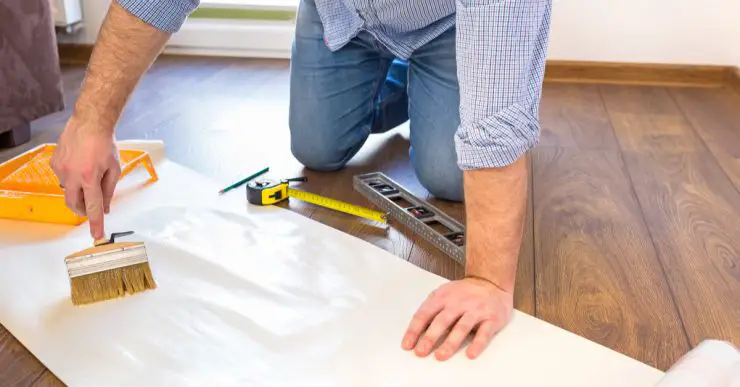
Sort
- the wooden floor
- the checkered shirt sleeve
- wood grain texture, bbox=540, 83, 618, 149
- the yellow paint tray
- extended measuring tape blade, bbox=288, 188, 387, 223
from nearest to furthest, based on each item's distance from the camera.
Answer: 1. the checkered shirt sleeve
2. the wooden floor
3. the yellow paint tray
4. extended measuring tape blade, bbox=288, 188, 387, 223
5. wood grain texture, bbox=540, 83, 618, 149

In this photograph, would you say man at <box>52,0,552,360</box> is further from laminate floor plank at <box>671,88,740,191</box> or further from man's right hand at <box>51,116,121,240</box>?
laminate floor plank at <box>671,88,740,191</box>

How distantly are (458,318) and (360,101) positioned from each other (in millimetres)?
842

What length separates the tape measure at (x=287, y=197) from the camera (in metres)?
1.41

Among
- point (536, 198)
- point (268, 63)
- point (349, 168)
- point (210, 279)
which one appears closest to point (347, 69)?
point (349, 168)

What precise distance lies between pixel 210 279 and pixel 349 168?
65cm

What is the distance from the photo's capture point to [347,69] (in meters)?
1.66

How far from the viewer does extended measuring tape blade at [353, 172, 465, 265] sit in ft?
4.30

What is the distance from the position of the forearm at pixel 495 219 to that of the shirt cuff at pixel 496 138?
0.7 inches

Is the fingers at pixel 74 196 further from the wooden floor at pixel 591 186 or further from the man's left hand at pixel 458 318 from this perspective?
the man's left hand at pixel 458 318

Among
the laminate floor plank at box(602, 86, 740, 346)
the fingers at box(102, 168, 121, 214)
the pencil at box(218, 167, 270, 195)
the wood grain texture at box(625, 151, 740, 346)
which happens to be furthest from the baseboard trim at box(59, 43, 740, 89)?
the fingers at box(102, 168, 121, 214)

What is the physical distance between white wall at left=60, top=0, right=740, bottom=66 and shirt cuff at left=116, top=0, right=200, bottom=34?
1.73 m

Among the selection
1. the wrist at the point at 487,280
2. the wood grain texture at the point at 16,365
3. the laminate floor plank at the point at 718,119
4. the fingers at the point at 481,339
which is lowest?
the laminate floor plank at the point at 718,119

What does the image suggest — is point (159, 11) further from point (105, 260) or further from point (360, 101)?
point (360, 101)

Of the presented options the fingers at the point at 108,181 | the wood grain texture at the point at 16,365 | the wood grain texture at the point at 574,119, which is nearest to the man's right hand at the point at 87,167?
the fingers at the point at 108,181
